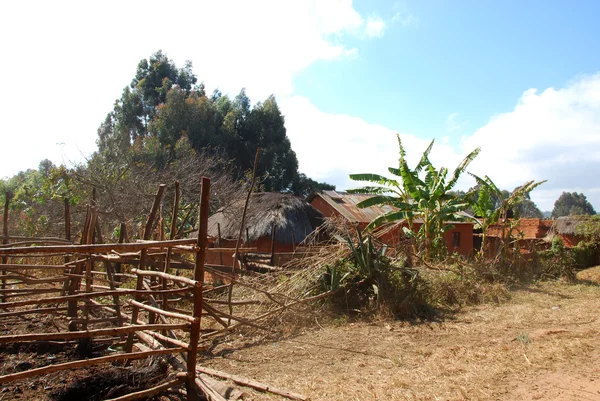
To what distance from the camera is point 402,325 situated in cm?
715

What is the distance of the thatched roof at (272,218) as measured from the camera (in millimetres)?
14141

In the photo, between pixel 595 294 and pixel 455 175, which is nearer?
pixel 595 294

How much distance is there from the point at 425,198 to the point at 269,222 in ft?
15.9

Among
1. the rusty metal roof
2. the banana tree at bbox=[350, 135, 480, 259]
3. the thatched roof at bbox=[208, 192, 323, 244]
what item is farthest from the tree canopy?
the banana tree at bbox=[350, 135, 480, 259]

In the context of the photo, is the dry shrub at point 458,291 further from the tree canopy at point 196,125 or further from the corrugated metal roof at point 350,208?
the tree canopy at point 196,125

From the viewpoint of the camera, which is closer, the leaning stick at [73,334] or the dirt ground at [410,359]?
the leaning stick at [73,334]

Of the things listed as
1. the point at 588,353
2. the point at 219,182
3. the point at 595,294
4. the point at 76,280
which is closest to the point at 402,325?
the point at 588,353

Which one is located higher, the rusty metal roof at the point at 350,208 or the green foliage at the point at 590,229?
the rusty metal roof at the point at 350,208

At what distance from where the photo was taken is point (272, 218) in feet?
46.9

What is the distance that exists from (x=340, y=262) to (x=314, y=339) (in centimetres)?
212

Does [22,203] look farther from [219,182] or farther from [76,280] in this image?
[76,280]

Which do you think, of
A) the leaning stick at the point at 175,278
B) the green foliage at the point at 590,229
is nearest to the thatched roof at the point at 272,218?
the leaning stick at the point at 175,278

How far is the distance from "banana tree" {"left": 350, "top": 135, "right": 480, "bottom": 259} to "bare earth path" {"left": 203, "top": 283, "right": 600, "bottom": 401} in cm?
430

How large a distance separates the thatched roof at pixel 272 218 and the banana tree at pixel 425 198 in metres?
2.69
